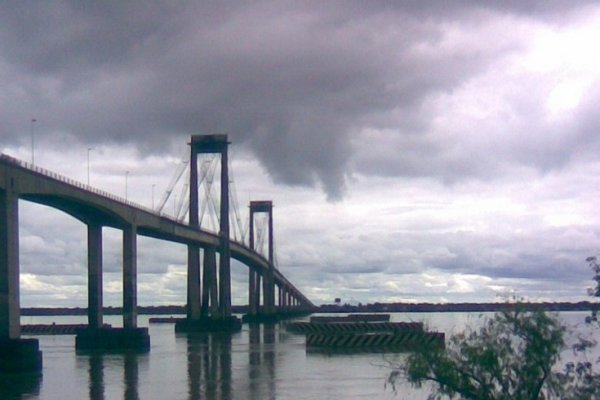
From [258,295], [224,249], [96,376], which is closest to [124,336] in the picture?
[96,376]

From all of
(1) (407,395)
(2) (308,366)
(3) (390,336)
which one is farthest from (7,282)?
(3) (390,336)

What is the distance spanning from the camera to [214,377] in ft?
160

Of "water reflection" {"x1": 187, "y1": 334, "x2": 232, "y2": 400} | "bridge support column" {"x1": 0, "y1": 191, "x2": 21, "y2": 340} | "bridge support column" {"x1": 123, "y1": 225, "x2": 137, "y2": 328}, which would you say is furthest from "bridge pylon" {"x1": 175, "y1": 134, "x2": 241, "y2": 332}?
"bridge support column" {"x1": 0, "y1": 191, "x2": 21, "y2": 340}

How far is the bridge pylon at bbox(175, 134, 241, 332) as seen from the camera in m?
112

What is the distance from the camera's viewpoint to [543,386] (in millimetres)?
23266

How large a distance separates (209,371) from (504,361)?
3196cm

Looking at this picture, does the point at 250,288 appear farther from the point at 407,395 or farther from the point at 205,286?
the point at 407,395

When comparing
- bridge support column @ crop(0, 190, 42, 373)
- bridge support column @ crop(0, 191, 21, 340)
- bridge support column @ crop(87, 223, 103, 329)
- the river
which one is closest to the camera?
the river

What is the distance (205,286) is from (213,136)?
58.1ft

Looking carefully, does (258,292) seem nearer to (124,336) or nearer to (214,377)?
(124,336)

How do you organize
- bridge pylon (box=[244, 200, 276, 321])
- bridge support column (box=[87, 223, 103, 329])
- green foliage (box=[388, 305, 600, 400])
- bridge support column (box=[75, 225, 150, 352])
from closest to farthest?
1. green foliage (box=[388, 305, 600, 400])
2. bridge support column (box=[87, 223, 103, 329])
3. bridge support column (box=[75, 225, 150, 352])
4. bridge pylon (box=[244, 200, 276, 321])

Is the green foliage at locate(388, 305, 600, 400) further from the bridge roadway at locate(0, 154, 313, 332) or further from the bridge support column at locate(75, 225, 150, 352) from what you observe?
the bridge support column at locate(75, 225, 150, 352)

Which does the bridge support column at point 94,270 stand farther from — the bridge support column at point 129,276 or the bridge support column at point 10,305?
the bridge support column at point 10,305

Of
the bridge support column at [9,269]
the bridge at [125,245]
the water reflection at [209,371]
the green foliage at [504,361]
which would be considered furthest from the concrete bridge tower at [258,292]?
the green foliage at [504,361]
